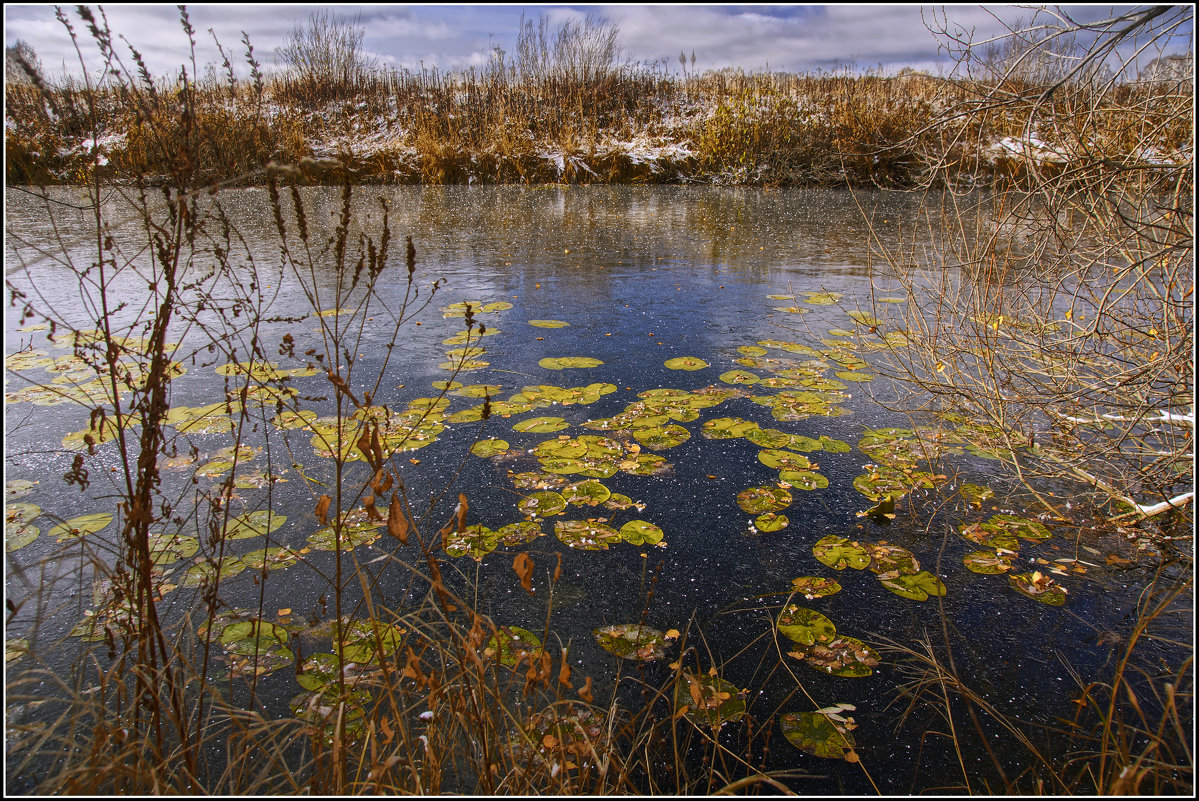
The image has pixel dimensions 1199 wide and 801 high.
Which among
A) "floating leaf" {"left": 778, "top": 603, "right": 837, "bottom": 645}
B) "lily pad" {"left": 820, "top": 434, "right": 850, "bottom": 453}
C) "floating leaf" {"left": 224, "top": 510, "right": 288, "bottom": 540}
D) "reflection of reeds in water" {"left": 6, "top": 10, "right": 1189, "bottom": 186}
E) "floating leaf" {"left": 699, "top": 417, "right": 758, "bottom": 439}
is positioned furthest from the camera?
"reflection of reeds in water" {"left": 6, "top": 10, "right": 1189, "bottom": 186}

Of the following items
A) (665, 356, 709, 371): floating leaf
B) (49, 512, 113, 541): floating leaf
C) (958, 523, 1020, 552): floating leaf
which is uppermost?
(665, 356, 709, 371): floating leaf

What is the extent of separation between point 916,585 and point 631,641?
3.10 feet

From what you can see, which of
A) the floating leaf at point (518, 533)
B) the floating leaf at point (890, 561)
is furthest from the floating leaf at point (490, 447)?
the floating leaf at point (890, 561)

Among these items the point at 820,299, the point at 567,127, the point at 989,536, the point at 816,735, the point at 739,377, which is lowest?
the point at 816,735

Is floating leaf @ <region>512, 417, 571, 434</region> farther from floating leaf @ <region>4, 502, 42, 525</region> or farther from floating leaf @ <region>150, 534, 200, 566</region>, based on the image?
floating leaf @ <region>4, 502, 42, 525</region>

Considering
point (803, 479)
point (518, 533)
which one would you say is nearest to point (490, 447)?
point (518, 533)

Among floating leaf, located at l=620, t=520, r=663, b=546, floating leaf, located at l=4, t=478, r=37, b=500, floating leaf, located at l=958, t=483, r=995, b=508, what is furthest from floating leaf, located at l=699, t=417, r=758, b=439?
floating leaf, located at l=4, t=478, r=37, b=500

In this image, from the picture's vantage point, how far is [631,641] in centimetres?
182

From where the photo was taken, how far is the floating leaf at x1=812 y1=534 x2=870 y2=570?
216cm

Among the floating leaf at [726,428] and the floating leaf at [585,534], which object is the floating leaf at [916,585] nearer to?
the floating leaf at [585,534]

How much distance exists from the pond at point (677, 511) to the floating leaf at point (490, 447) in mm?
13

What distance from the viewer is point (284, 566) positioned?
2105mm

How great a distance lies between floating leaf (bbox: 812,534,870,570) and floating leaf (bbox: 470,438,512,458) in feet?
4.45

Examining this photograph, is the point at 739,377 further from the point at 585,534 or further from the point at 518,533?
the point at 518,533
